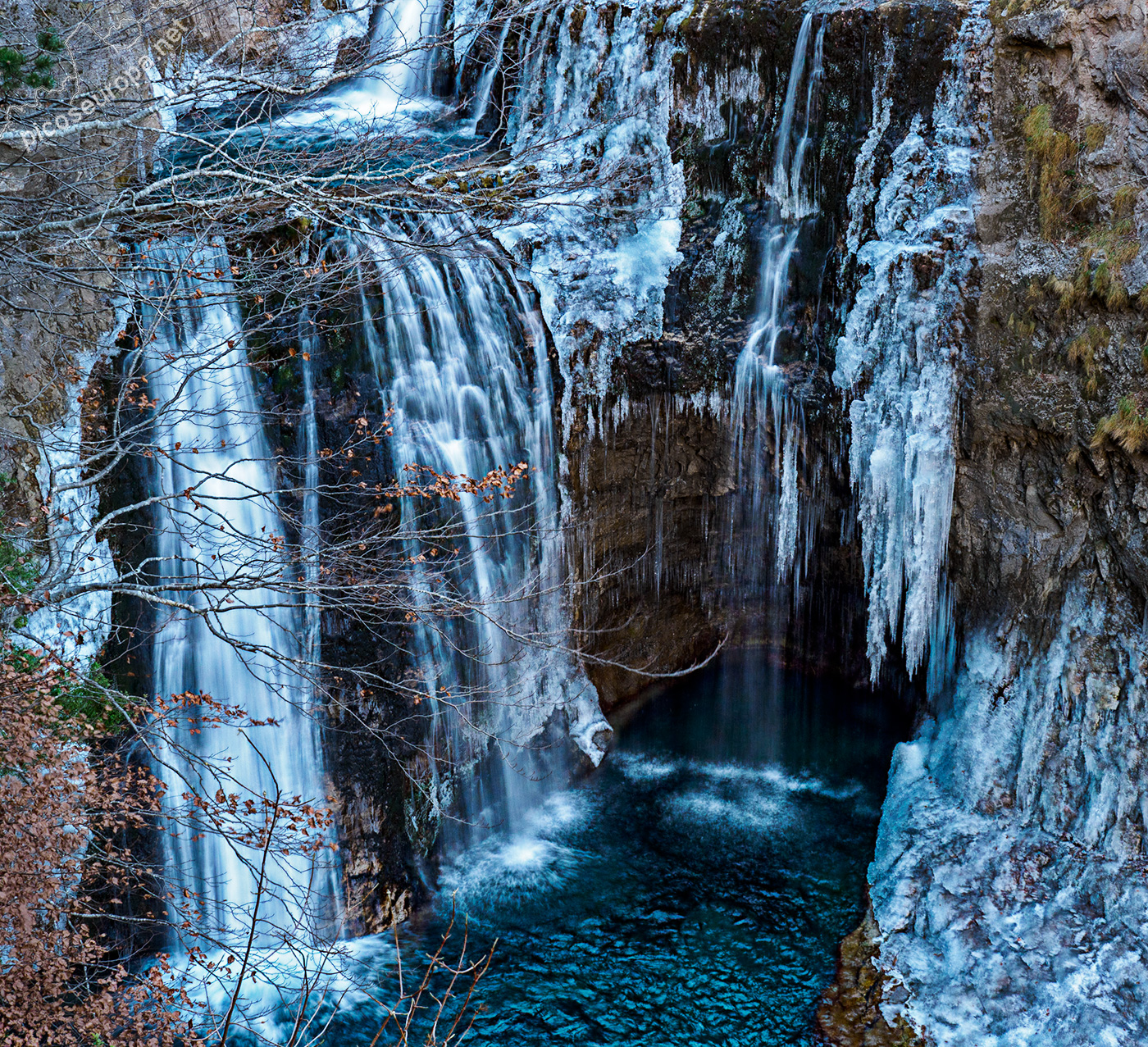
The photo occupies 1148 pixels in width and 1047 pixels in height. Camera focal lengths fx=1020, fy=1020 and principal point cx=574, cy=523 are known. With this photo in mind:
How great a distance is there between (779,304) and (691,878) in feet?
18.0

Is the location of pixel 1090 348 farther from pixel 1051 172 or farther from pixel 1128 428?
pixel 1051 172

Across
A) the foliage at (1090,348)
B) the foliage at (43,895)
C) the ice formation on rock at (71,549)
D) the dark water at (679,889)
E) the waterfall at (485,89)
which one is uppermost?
the waterfall at (485,89)

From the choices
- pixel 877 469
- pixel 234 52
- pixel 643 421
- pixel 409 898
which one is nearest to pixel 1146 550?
pixel 877 469

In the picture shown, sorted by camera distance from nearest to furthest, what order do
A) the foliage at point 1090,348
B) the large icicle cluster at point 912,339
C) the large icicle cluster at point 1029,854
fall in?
the large icicle cluster at point 1029,854
the foliage at point 1090,348
the large icicle cluster at point 912,339

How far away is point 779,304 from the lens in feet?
33.0

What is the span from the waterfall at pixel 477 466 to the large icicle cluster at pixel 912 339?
3010 millimetres

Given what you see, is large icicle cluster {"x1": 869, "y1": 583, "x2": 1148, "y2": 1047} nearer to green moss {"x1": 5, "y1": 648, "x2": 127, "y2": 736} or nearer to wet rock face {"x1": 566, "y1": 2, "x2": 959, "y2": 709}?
wet rock face {"x1": 566, "y1": 2, "x2": 959, "y2": 709}

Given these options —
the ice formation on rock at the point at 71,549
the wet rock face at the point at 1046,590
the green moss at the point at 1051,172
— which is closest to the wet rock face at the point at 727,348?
the green moss at the point at 1051,172

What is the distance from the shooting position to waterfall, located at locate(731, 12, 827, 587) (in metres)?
9.89

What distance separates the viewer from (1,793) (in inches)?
217

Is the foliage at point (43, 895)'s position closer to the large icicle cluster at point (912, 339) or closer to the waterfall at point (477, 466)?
the waterfall at point (477, 466)

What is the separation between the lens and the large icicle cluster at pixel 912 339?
350 inches

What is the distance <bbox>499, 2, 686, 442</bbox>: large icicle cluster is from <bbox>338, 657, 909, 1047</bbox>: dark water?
3.97m

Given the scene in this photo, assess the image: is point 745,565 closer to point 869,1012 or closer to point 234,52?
point 869,1012
